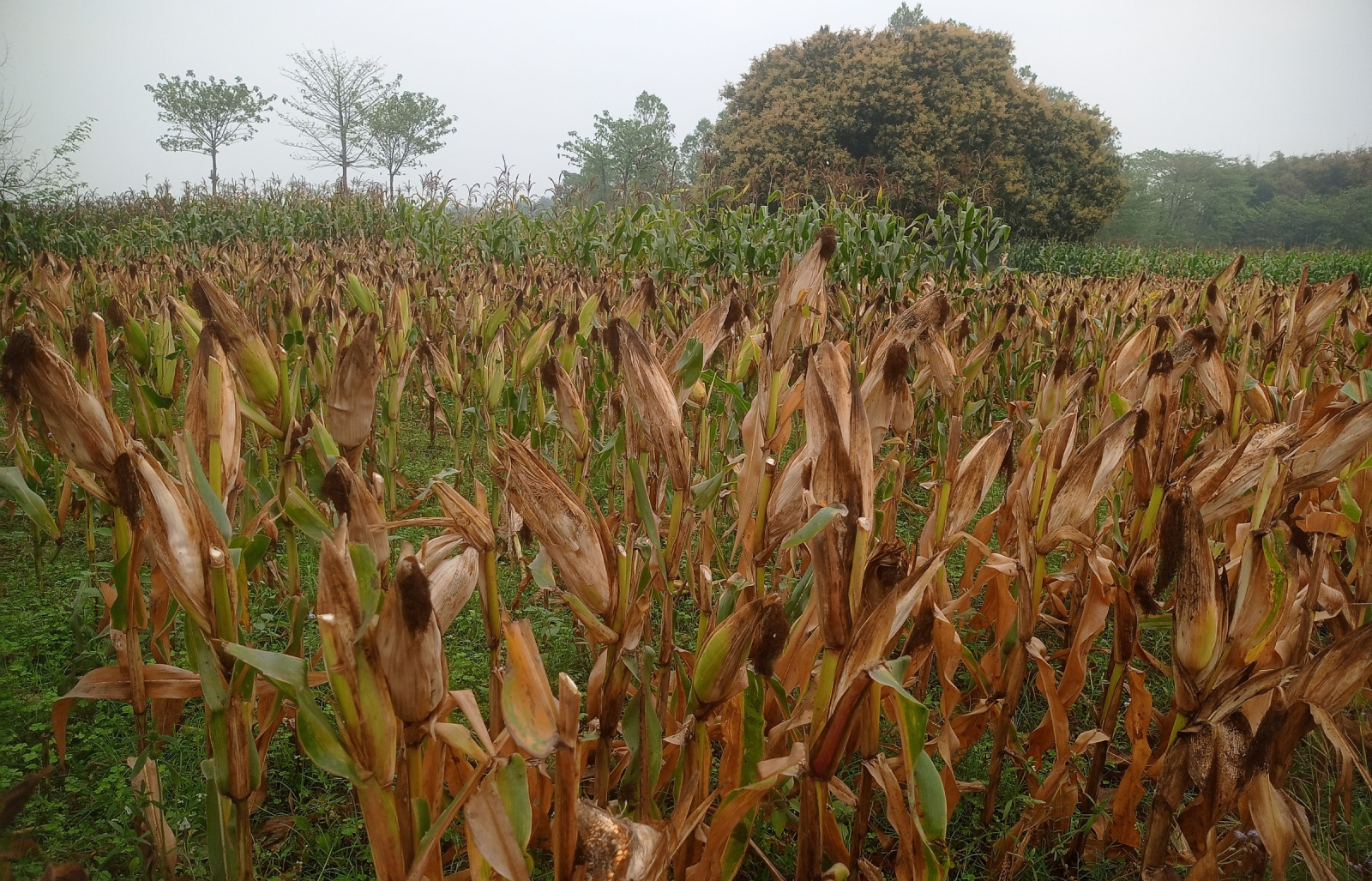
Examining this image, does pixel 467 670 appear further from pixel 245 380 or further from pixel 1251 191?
pixel 1251 191

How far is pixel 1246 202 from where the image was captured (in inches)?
1870

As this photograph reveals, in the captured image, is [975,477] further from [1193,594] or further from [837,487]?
[837,487]

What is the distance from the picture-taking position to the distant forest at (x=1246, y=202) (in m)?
37.4

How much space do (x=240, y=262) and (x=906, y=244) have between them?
582 cm

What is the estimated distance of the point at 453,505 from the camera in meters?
0.92

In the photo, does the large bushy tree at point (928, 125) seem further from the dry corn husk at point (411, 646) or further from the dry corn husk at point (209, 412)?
the dry corn husk at point (411, 646)

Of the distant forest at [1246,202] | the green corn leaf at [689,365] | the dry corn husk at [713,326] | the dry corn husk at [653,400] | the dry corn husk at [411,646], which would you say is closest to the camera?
the dry corn husk at [411,646]

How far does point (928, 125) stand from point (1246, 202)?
39.6 metres

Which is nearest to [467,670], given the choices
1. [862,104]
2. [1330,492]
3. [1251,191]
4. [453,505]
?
[453,505]

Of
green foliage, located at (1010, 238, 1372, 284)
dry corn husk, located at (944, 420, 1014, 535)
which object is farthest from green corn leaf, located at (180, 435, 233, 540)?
green foliage, located at (1010, 238, 1372, 284)

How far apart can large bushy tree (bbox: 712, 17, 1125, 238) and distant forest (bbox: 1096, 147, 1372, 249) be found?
37.0ft

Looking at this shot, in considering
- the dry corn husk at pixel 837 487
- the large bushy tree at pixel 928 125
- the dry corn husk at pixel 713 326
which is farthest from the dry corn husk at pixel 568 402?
the large bushy tree at pixel 928 125

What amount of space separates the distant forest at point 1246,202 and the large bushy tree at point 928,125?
Answer: 11.3 m

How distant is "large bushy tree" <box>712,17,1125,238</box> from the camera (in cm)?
2145
